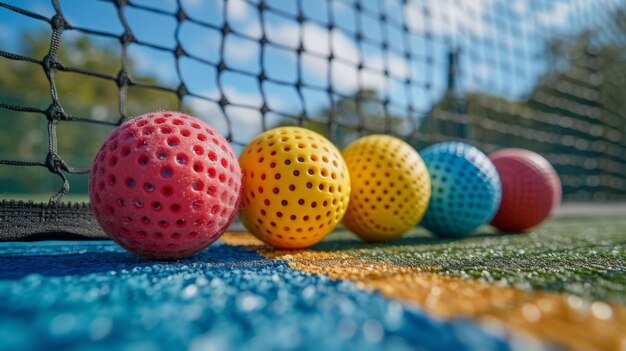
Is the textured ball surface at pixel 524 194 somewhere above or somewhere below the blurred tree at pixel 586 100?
below

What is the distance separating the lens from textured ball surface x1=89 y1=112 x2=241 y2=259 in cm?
131

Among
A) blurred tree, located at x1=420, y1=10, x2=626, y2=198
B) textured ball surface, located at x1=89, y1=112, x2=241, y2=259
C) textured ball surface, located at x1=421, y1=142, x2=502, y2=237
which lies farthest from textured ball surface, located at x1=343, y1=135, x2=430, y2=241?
blurred tree, located at x1=420, y1=10, x2=626, y2=198

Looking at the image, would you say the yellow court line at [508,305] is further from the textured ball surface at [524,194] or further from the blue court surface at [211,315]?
the textured ball surface at [524,194]

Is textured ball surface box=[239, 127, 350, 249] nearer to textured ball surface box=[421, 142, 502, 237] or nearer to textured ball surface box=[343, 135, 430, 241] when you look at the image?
textured ball surface box=[343, 135, 430, 241]

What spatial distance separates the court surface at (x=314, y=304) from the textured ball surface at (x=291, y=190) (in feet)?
0.73

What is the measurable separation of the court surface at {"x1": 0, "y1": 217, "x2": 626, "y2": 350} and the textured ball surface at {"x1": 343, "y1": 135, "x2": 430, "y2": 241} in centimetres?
53

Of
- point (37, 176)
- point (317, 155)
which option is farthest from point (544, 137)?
point (37, 176)

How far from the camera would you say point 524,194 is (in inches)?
108

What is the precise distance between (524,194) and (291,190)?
1769 millimetres

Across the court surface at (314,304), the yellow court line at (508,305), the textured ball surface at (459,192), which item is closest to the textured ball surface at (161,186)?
the court surface at (314,304)

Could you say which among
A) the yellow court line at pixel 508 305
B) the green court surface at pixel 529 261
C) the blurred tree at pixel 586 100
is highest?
the blurred tree at pixel 586 100

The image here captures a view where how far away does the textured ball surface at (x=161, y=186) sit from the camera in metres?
1.31

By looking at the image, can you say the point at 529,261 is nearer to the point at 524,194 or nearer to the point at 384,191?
the point at 384,191

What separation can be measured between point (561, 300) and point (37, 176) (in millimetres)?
11283
